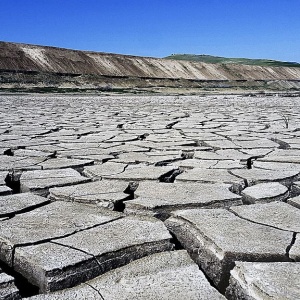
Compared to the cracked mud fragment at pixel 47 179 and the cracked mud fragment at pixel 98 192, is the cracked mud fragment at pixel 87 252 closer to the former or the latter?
the cracked mud fragment at pixel 98 192

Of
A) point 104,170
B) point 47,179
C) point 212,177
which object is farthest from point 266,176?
point 47,179

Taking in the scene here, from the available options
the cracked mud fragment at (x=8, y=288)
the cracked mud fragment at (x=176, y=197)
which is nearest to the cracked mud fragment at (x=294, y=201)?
the cracked mud fragment at (x=176, y=197)

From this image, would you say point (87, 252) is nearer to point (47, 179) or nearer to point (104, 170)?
point (47, 179)

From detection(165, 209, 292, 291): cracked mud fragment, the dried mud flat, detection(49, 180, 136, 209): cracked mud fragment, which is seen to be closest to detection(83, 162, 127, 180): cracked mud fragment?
the dried mud flat

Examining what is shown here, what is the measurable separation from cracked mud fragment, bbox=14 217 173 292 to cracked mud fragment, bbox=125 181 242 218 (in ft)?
0.50

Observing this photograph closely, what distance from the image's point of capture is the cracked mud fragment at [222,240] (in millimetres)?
1044

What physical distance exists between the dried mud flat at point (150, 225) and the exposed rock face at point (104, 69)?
19.3 metres

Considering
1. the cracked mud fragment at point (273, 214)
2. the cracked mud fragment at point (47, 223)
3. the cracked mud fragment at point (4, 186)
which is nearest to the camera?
the cracked mud fragment at point (47, 223)

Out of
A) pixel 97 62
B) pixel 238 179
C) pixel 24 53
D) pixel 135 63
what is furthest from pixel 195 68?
pixel 238 179

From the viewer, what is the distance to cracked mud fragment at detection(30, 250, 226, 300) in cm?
88

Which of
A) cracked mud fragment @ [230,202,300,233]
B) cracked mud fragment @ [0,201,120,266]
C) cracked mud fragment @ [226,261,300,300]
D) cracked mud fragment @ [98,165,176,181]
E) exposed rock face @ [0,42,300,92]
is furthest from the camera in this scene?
exposed rock face @ [0,42,300,92]

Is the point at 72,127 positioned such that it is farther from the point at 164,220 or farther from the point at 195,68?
the point at 195,68

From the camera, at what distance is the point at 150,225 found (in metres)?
1.27

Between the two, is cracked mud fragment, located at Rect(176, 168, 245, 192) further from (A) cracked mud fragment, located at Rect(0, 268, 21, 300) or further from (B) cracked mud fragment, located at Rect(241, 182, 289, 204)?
(A) cracked mud fragment, located at Rect(0, 268, 21, 300)
